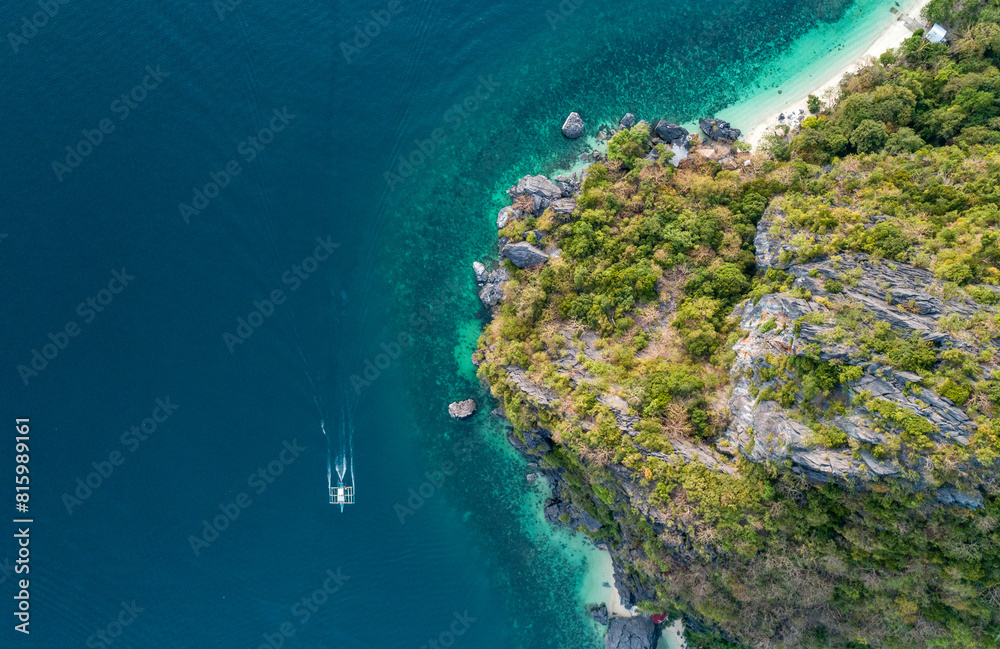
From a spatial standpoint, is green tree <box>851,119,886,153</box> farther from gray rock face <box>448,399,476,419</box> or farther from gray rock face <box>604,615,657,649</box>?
gray rock face <box>604,615,657,649</box>

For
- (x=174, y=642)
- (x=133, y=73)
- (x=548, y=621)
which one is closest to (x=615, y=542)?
(x=548, y=621)

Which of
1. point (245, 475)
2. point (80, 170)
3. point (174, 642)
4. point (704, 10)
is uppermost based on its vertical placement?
point (80, 170)

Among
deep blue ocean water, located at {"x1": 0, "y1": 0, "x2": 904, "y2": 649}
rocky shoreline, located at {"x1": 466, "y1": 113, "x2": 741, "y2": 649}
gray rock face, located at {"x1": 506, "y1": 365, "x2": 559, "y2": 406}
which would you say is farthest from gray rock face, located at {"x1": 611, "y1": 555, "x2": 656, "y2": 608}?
gray rock face, located at {"x1": 506, "y1": 365, "x2": 559, "y2": 406}

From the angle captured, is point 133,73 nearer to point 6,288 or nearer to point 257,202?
point 257,202

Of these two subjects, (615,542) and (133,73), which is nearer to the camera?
(615,542)

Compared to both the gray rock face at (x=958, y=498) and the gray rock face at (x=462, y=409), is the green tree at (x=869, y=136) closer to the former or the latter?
the gray rock face at (x=958, y=498)

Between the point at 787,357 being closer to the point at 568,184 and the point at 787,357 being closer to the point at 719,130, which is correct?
the point at 568,184

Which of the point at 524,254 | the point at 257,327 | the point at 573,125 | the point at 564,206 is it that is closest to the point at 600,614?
the point at 524,254
